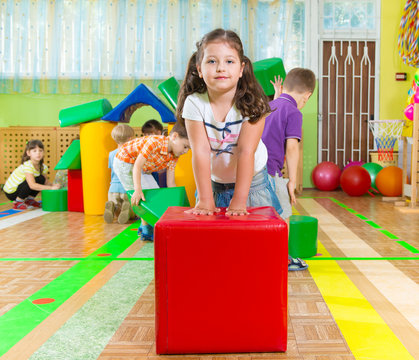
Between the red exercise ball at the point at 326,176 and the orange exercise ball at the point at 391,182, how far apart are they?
110cm

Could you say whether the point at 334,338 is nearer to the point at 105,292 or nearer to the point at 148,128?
the point at 105,292

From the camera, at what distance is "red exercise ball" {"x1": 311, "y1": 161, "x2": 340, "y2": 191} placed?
22.8 ft

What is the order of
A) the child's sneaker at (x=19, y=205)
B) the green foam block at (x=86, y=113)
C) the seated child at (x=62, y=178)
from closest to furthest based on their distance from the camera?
the green foam block at (x=86, y=113), the child's sneaker at (x=19, y=205), the seated child at (x=62, y=178)

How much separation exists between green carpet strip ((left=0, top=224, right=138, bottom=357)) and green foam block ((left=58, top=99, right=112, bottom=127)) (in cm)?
192

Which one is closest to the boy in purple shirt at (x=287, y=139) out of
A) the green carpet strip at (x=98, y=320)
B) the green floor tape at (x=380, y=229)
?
the green carpet strip at (x=98, y=320)

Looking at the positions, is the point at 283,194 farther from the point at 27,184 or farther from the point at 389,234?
the point at 27,184

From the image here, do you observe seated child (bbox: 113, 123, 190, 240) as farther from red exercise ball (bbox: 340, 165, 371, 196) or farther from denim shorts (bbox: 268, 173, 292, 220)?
red exercise ball (bbox: 340, 165, 371, 196)

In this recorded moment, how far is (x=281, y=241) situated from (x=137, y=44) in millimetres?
6260

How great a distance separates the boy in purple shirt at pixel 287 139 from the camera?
2.64 metres

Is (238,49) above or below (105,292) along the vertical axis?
above

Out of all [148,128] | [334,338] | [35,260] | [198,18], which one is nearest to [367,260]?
[334,338]

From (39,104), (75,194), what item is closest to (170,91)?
(75,194)

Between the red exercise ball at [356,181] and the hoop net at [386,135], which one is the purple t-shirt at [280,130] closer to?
the red exercise ball at [356,181]

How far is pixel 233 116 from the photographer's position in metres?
1.81
